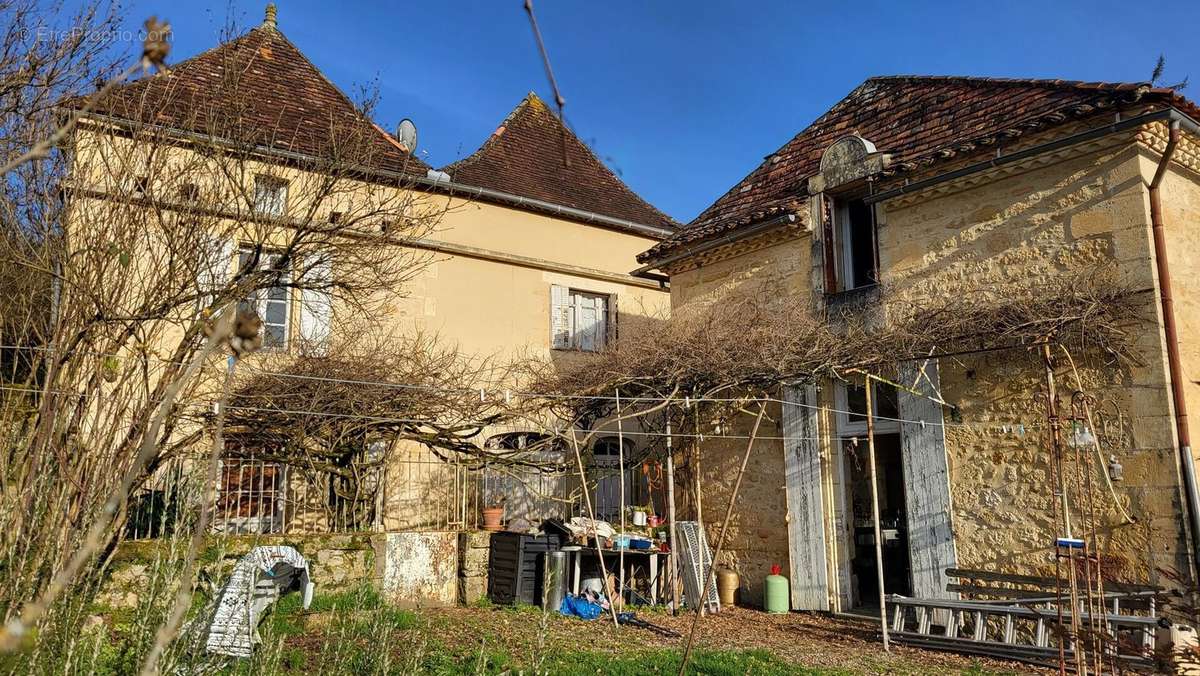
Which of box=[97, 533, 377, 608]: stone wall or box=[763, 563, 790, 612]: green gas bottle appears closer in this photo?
box=[97, 533, 377, 608]: stone wall

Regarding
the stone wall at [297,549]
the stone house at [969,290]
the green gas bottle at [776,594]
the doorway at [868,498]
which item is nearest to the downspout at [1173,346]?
the stone house at [969,290]

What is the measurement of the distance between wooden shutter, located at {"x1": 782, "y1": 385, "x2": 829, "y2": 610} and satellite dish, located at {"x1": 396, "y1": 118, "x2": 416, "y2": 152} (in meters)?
8.94

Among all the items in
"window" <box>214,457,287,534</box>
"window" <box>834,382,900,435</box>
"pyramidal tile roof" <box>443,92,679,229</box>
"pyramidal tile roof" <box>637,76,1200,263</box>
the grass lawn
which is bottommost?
the grass lawn

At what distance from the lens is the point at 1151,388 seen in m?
7.20

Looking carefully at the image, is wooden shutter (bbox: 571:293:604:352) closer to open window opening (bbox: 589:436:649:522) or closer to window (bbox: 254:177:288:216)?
open window opening (bbox: 589:436:649:522)

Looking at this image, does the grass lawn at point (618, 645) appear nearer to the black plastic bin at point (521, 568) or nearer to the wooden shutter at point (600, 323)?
the black plastic bin at point (521, 568)

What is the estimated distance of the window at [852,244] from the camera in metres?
10.2

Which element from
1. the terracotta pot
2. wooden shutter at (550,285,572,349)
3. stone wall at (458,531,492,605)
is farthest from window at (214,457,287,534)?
wooden shutter at (550,285,572,349)

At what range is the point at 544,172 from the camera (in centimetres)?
1526

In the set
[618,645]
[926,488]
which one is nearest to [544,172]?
[926,488]

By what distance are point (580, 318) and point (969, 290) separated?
7204 millimetres

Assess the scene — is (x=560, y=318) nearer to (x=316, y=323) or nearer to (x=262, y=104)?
(x=316, y=323)

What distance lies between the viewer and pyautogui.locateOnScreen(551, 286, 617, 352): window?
555 inches

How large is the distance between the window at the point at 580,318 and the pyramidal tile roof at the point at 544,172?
1566 mm
